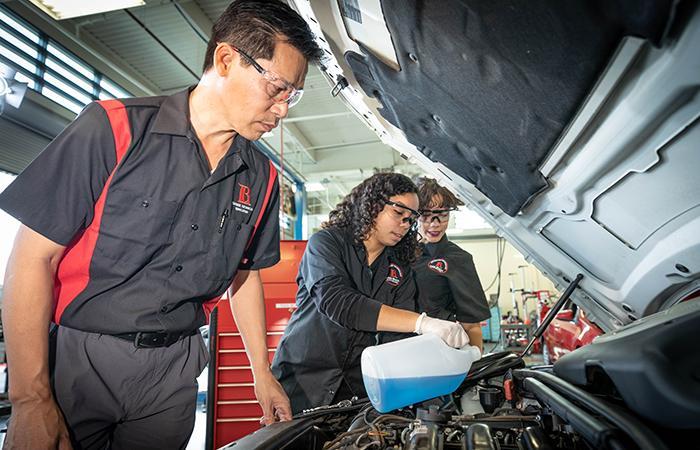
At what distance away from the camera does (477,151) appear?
1.14m

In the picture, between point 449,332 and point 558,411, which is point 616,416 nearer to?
point 558,411

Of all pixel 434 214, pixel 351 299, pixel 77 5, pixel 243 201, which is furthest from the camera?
pixel 77 5

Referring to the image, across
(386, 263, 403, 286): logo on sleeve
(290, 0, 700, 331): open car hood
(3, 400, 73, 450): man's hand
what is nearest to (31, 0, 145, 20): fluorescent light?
(290, 0, 700, 331): open car hood

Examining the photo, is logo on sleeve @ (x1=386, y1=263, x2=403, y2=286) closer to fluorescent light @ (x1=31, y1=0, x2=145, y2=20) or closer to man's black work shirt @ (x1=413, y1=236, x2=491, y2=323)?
man's black work shirt @ (x1=413, y1=236, x2=491, y2=323)

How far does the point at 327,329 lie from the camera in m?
1.58

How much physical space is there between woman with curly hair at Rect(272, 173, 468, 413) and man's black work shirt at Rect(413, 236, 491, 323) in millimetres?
131

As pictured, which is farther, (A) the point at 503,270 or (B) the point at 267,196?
(A) the point at 503,270

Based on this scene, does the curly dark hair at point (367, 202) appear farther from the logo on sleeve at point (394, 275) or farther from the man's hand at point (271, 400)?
the man's hand at point (271, 400)

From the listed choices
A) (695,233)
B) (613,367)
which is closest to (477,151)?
(695,233)

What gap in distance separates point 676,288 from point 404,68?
874mm

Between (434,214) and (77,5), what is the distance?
3271mm

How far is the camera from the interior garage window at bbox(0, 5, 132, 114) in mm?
3740

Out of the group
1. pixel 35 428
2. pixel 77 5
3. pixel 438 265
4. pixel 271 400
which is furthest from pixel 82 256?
pixel 77 5

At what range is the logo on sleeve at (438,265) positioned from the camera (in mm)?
1972
